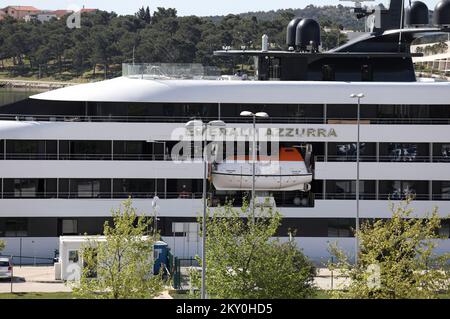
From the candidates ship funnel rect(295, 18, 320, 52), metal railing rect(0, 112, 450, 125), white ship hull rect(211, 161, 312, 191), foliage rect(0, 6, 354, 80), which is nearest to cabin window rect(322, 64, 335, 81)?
ship funnel rect(295, 18, 320, 52)

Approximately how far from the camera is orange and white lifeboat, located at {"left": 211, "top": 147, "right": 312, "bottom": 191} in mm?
58469

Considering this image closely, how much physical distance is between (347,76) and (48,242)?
51.4 feet

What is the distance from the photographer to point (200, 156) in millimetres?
58625

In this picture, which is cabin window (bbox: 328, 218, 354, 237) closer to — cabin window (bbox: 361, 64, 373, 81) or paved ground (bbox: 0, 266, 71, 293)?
cabin window (bbox: 361, 64, 373, 81)

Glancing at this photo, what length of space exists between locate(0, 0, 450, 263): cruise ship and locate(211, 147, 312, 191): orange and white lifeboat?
5 centimetres

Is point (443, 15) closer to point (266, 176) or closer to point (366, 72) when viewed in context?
point (366, 72)

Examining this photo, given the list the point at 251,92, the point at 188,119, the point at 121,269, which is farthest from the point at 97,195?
the point at 121,269

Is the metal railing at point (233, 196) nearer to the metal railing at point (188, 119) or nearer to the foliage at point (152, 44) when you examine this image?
the metal railing at point (188, 119)

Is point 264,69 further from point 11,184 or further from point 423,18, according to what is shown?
point 11,184

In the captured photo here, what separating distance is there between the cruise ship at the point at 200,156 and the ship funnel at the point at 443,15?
3.67 meters

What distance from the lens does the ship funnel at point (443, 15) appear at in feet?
203

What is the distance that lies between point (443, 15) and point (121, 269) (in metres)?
26.0

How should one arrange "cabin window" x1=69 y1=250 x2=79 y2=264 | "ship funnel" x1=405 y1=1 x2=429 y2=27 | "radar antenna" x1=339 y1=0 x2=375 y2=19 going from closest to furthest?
"cabin window" x1=69 y1=250 x2=79 y2=264, "ship funnel" x1=405 y1=1 x2=429 y2=27, "radar antenna" x1=339 y1=0 x2=375 y2=19
